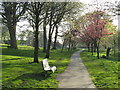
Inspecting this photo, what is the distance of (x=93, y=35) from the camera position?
2975cm

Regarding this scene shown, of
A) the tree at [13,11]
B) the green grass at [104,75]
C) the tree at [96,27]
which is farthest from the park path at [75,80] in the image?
the tree at [96,27]

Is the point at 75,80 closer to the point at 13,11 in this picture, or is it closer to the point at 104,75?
the point at 104,75

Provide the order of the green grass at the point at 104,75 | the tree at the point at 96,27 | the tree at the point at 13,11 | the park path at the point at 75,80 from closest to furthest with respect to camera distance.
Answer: the park path at the point at 75,80 → the green grass at the point at 104,75 → the tree at the point at 13,11 → the tree at the point at 96,27

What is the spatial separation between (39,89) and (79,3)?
1598 centimetres

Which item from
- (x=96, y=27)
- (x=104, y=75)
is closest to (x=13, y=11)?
(x=96, y=27)

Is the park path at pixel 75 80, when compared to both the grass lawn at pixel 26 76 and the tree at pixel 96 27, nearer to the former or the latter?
the grass lawn at pixel 26 76

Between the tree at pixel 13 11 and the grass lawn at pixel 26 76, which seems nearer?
the grass lawn at pixel 26 76

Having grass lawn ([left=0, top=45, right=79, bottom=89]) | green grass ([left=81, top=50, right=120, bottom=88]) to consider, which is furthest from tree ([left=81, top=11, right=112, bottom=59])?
grass lawn ([left=0, top=45, right=79, bottom=89])

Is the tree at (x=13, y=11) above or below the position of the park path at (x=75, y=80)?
above

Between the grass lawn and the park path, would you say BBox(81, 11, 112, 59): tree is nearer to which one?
the grass lawn

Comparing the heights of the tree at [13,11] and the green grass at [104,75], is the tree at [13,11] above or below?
above

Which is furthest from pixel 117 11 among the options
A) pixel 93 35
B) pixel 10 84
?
pixel 93 35

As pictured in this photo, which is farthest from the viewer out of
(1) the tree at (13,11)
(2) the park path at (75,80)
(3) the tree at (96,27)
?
(3) the tree at (96,27)

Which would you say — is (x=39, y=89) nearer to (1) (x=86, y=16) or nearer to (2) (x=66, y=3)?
(2) (x=66, y=3)
